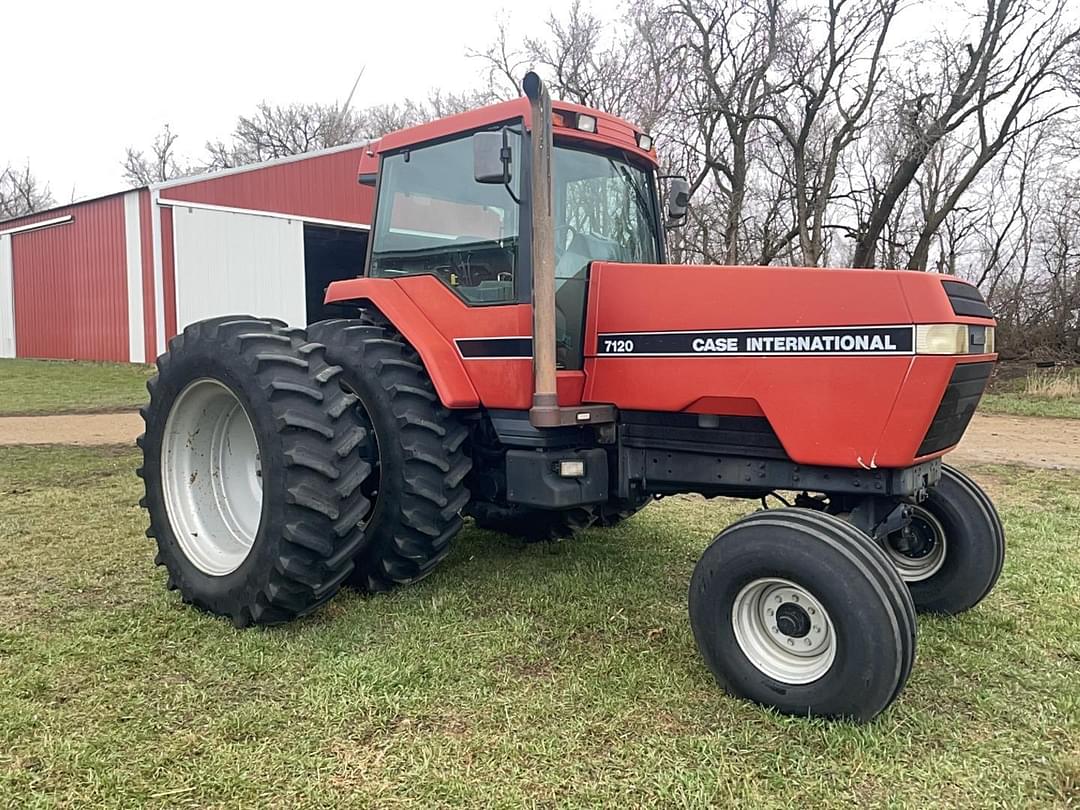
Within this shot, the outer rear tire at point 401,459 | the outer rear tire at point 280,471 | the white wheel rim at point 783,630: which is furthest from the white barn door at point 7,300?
the white wheel rim at point 783,630

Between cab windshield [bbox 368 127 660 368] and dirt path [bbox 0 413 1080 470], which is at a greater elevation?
cab windshield [bbox 368 127 660 368]

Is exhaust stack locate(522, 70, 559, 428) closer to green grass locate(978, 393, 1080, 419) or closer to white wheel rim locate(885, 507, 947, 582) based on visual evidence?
white wheel rim locate(885, 507, 947, 582)

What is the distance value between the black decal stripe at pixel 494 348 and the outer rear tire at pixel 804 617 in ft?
3.89

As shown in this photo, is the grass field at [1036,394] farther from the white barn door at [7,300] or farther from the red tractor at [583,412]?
the white barn door at [7,300]

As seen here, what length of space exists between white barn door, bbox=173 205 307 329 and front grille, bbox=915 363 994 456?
47.2 feet

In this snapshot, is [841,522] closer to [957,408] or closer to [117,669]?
[957,408]

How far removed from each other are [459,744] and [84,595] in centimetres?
233

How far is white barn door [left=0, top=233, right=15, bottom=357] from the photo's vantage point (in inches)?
771

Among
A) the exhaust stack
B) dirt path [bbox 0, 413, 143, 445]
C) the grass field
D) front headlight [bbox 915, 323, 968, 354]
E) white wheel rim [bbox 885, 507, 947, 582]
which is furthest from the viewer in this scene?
the grass field

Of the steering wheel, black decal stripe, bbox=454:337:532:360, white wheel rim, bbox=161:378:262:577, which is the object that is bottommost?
white wheel rim, bbox=161:378:262:577

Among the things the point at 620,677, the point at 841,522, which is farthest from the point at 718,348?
the point at 620,677

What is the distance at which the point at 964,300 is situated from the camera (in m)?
3.03

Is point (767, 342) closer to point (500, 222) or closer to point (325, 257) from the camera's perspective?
point (500, 222)

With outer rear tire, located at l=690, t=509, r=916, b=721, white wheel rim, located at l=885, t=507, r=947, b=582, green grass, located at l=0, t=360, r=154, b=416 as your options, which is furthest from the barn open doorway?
outer rear tire, located at l=690, t=509, r=916, b=721
